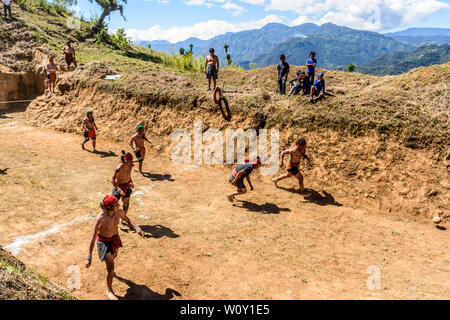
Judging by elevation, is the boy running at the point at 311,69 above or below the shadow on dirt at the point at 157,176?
above

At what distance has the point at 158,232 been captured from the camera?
7.53 meters

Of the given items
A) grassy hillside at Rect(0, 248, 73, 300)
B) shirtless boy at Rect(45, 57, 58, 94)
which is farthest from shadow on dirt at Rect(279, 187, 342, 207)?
shirtless boy at Rect(45, 57, 58, 94)

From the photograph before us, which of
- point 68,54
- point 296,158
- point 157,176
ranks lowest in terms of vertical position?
point 157,176

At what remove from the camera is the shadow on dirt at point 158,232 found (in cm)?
736

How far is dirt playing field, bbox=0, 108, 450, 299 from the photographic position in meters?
5.68

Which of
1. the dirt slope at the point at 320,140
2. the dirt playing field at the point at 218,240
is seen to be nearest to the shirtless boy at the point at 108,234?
the dirt playing field at the point at 218,240

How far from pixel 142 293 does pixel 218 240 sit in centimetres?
231

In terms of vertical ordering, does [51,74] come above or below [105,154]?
above

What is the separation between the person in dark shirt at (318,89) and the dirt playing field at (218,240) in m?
3.75

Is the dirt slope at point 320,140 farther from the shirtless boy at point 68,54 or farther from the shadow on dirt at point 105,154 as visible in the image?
the shirtless boy at point 68,54

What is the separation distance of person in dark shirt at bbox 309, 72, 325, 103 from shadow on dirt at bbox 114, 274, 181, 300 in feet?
30.5

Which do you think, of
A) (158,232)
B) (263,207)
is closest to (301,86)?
(263,207)

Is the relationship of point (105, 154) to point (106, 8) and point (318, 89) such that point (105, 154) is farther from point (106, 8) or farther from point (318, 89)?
point (106, 8)

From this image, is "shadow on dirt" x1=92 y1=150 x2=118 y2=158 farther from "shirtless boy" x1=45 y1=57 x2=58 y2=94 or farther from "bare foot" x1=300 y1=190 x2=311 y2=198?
"bare foot" x1=300 y1=190 x2=311 y2=198
